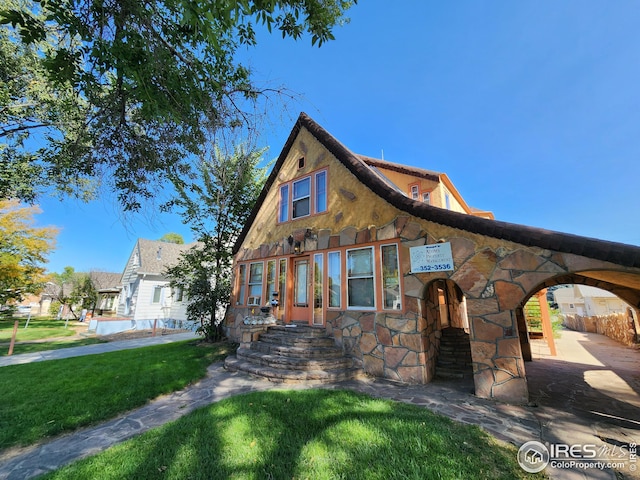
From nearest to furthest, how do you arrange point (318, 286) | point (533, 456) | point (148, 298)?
1. point (533, 456)
2. point (318, 286)
3. point (148, 298)

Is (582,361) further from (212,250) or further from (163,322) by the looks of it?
(163,322)

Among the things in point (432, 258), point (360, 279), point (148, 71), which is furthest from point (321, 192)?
point (148, 71)

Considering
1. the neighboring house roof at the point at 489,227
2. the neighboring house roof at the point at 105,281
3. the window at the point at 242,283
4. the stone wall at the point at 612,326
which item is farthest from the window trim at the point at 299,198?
the neighboring house roof at the point at 105,281

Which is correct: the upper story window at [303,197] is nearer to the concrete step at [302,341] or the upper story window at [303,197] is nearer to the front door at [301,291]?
the front door at [301,291]

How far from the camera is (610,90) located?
8.98 meters

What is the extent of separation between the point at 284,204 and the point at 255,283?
11.2ft

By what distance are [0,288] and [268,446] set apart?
24.6 metres

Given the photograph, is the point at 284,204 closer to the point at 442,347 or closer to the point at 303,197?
the point at 303,197

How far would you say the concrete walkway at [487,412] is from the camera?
3.30 meters

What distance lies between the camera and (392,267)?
6.80 m

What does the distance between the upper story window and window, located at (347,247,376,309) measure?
2.07m

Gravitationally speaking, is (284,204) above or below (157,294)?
above

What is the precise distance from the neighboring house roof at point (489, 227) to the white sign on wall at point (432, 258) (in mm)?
576

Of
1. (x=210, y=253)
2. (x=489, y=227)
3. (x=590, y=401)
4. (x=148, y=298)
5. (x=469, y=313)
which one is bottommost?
(x=590, y=401)
